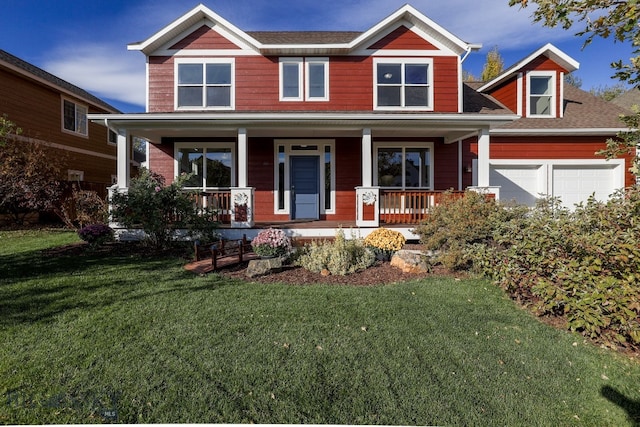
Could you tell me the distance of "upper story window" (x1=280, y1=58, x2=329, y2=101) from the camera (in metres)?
10.9

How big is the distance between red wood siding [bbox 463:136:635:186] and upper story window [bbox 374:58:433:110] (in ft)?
8.00

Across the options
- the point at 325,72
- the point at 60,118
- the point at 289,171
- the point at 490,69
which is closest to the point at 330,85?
the point at 325,72

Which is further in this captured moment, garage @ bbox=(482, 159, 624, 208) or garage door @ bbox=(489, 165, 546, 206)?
garage door @ bbox=(489, 165, 546, 206)

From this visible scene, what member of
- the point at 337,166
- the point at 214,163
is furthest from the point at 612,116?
the point at 214,163

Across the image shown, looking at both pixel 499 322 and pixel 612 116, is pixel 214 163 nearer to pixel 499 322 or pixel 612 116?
pixel 499 322

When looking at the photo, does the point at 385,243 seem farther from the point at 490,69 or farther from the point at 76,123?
the point at 490,69

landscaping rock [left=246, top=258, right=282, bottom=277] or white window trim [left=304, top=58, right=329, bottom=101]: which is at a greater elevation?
white window trim [left=304, top=58, right=329, bottom=101]

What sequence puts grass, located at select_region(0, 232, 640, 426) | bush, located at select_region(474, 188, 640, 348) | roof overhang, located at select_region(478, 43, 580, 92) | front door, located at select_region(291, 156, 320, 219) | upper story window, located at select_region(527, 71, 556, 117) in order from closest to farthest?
grass, located at select_region(0, 232, 640, 426), bush, located at select_region(474, 188, 640, 348), front door, located at select_region(291, 156, 320, 219), roof overhang, located at select_region(478, 43, 580, 92), upper story window, located at select_region(527, 71, 556, 117)

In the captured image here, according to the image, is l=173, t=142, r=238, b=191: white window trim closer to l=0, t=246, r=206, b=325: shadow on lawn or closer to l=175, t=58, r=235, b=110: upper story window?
l=175, t=58, r=235, b=110: upper story window

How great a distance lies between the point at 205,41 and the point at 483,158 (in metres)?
9.40

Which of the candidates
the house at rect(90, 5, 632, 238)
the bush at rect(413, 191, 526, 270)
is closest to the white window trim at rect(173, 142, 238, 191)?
the house at rect(90, 5, 632, 238)

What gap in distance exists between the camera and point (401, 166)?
11.4 meters

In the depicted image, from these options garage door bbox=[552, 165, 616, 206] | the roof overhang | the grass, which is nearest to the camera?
the grass

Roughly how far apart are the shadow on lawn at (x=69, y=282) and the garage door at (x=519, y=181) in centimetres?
1101
